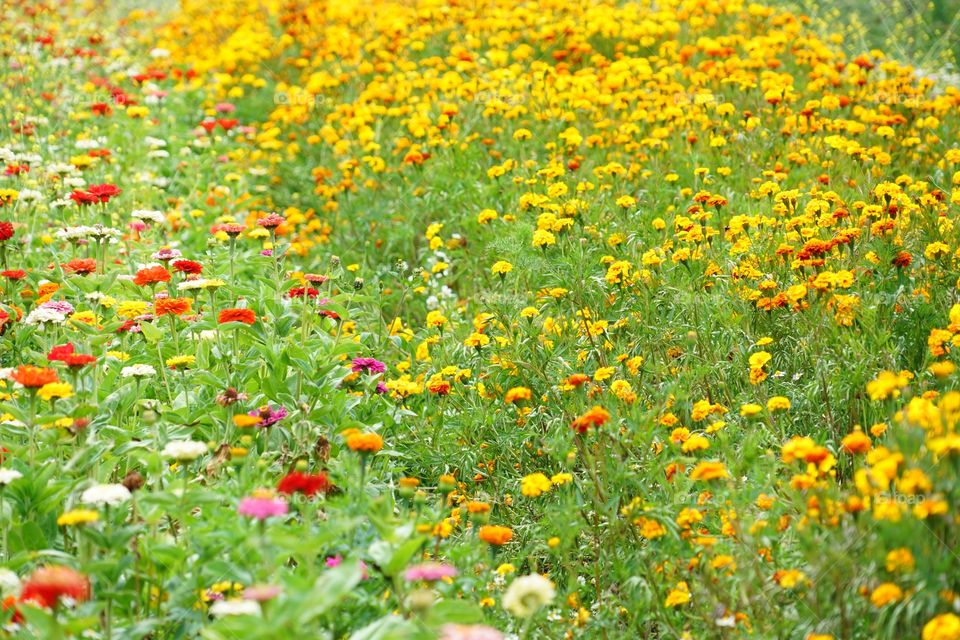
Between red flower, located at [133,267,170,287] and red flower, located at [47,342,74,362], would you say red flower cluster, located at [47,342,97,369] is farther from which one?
red flower, located at [133,267,170,287]

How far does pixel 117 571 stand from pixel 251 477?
0.41m

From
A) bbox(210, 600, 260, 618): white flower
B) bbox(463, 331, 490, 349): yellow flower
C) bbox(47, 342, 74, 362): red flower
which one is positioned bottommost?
bbox(463, 331, 490, 349): yellow flower

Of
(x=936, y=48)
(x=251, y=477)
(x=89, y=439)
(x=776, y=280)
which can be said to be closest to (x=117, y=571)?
(x=251, y=477)

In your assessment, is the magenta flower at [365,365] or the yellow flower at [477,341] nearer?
the magenta flower at [365,365]

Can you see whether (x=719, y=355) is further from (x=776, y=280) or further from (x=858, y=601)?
(x=858, y=601)

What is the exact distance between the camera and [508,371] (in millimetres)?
3672

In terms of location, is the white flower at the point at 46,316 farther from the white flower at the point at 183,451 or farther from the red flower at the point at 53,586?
the red flower at the point at 53,586

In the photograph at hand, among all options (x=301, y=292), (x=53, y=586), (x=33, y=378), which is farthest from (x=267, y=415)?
(x=53, y=586)

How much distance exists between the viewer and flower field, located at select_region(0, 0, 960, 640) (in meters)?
2.28

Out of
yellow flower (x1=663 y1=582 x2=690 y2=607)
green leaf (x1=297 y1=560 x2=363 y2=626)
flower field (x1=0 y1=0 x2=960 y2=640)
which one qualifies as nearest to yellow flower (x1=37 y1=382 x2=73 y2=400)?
flower field (x1=0 y1=0 x2=960 y2=640)

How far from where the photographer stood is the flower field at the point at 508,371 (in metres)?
2.28

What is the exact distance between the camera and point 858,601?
88.0 inches

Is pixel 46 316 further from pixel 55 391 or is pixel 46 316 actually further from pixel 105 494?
pixel 105 494

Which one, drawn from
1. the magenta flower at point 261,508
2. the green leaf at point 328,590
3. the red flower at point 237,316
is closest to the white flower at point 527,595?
the green leaf at point 328,590
